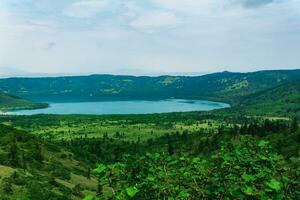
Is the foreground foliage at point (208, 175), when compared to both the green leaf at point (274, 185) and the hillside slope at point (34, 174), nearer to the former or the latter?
the green leaf at point (274, 185)

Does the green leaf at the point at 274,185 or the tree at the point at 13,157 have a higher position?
the green leaf at the point at 274,185

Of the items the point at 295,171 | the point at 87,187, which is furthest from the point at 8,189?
the point at 295,171

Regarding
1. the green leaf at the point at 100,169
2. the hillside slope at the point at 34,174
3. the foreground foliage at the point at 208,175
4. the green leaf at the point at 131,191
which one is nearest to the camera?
the green leaf at the point at 131,191

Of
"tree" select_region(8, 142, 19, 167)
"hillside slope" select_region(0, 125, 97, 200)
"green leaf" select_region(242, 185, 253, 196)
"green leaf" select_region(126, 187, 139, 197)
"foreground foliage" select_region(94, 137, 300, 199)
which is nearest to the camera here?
"green leaf" select_region(126, 187, 139, 197)

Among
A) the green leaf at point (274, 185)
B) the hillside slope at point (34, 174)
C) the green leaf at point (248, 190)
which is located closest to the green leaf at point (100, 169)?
the green leaf at point (248, 190)

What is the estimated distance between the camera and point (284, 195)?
1155 centimetres

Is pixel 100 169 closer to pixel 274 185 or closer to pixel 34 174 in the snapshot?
pixel 274 185

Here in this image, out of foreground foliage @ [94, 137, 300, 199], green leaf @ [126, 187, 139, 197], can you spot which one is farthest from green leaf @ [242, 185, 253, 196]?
green leaf @ [126, 187, 139, 197]

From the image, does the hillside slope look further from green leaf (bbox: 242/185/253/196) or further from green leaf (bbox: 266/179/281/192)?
green leaf (bbox: 266/179/281/192)

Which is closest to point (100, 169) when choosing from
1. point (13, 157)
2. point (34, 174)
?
point (34, 174)

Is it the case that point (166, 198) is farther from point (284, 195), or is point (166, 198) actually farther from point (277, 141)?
point (277, 141)

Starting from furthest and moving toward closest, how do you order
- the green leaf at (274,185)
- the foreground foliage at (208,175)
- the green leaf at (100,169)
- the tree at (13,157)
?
the tree at (13,157), the foreground foliage at (208,175), the green leaf at (100,169), the green leaf at (274,185)

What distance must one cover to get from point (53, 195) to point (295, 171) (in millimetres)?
39265

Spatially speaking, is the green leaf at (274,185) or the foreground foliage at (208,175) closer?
the green leaf at (274,185)
